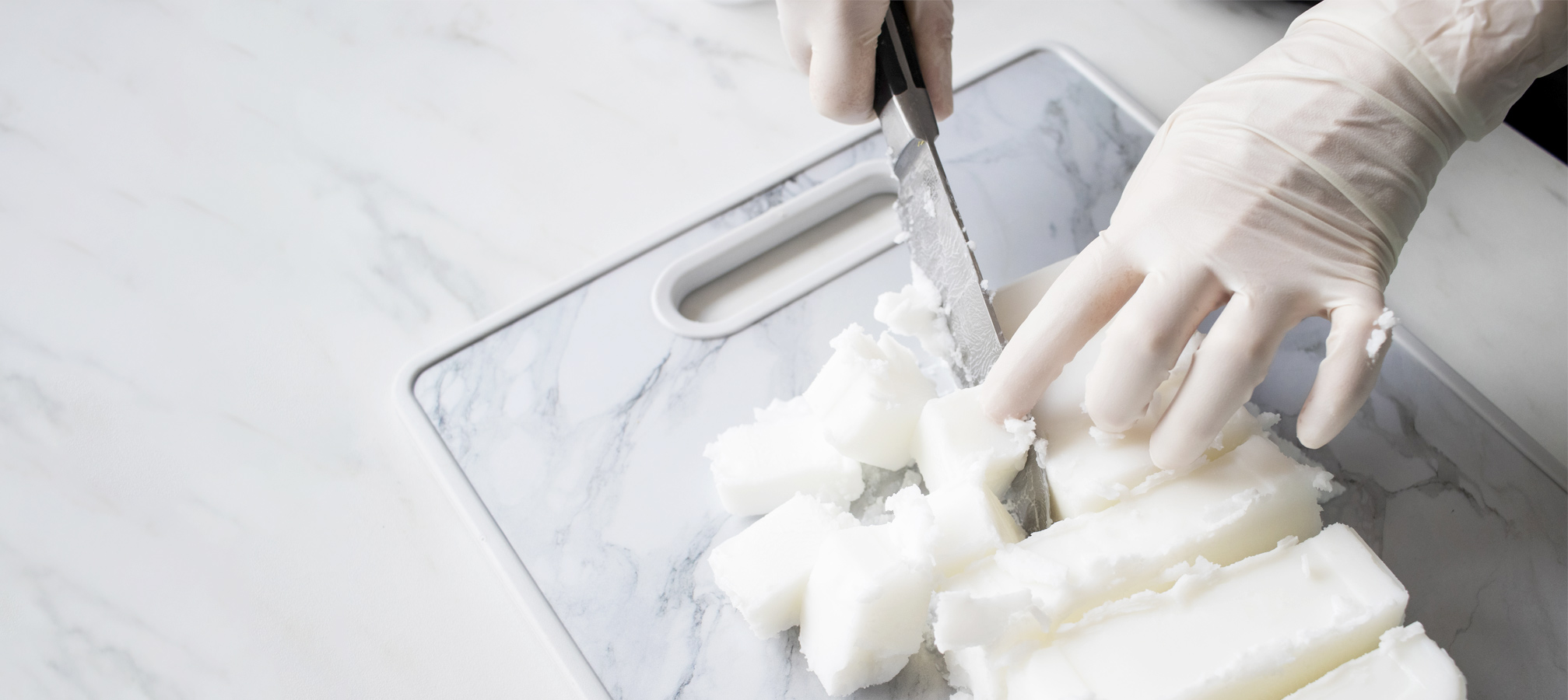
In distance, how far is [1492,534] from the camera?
4.98 ft

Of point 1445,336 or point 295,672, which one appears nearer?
point 295,672

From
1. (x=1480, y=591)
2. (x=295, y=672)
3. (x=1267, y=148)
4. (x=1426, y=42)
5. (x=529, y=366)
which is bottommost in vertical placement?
(x=1480, y=591)

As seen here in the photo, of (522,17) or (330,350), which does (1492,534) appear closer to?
(330,350)

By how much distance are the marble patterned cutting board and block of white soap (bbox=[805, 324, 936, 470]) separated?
0.74 feet

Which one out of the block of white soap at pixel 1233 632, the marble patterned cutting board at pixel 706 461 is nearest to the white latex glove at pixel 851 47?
the marble patterned cutting board at pixel 706 461

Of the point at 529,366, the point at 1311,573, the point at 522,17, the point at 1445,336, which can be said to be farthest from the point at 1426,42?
the point at 522,17

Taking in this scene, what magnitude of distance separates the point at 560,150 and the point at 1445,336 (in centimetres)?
185

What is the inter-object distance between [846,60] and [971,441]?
673mm

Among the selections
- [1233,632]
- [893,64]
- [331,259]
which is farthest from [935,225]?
[331,259]

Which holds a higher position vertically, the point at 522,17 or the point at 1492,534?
the point at 522,17

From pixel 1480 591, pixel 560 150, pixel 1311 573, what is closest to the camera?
pixel 1311 573

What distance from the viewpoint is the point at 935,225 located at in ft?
5.04

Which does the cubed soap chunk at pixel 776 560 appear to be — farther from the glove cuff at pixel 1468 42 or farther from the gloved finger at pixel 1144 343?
the glove cuff at pixel 1468 42

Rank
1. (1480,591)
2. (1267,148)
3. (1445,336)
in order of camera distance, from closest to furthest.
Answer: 1. (1267,148)
2. (1480,591)
3. (1445,336)
